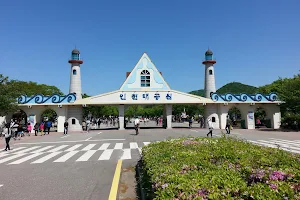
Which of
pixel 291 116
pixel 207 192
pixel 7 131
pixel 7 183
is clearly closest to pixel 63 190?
pixel 7 183

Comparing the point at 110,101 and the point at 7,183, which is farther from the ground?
the point at 110,101

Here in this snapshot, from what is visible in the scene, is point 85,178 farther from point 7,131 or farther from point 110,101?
point 110,101

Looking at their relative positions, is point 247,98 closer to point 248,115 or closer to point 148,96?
point 248,115

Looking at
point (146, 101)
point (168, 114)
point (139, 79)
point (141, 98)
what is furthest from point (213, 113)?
point (139, 79)

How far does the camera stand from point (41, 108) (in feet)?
106

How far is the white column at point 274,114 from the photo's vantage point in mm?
32938

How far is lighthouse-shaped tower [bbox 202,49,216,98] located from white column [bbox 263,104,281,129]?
807cm

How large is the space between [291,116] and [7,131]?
27.7 m

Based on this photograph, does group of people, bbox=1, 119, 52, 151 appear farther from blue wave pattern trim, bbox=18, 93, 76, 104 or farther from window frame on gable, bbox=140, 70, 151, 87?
window frame on gable, bbox=140, 70, 151, 87

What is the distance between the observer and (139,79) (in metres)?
33.2

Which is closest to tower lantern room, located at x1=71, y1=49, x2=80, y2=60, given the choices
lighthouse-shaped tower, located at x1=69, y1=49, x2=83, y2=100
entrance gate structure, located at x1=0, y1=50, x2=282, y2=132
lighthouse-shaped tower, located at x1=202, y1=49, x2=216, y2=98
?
lighthouse-shaped tower, located at x1=69, y1=49, x2=83, y2=100

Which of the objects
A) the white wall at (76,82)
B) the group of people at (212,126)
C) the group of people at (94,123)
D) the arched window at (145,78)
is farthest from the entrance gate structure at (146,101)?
the group of people at (212,126)

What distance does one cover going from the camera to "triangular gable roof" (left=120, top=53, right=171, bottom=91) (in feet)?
108

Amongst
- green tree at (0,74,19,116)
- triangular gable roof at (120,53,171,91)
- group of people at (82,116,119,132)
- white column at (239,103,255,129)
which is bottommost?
group of people at (82,116,119,132)
